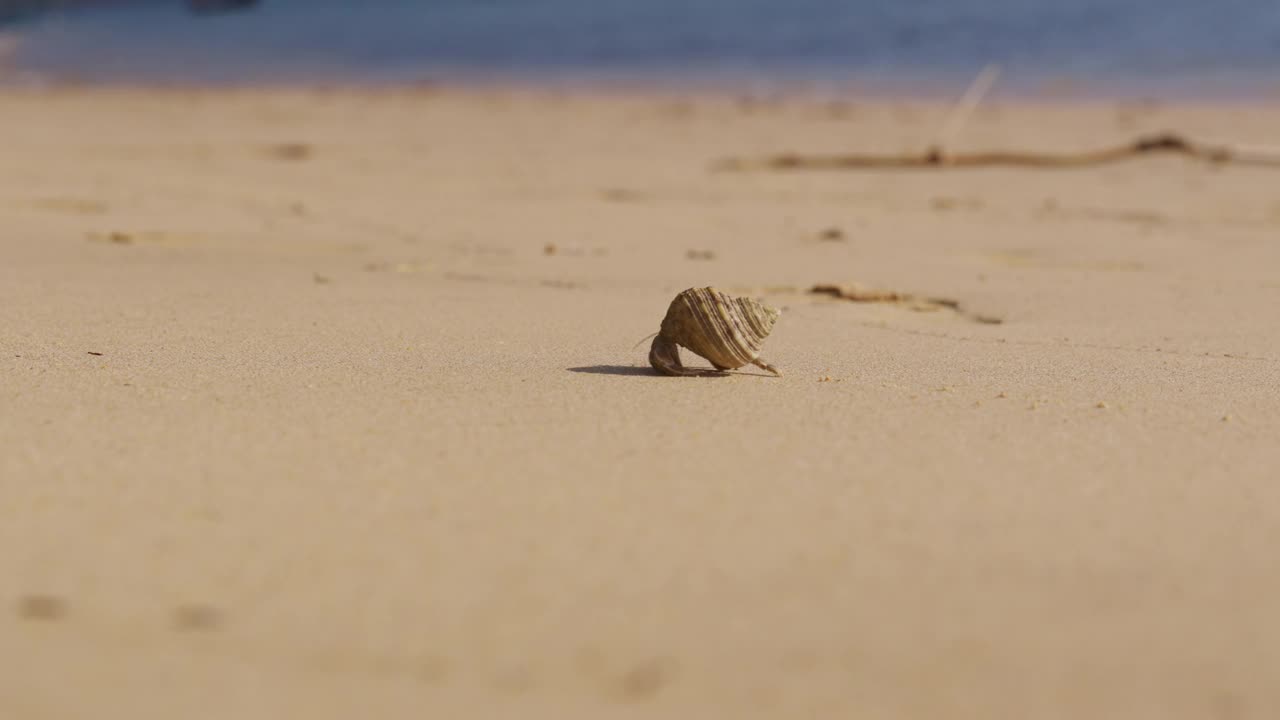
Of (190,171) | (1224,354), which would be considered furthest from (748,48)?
(1224,354)

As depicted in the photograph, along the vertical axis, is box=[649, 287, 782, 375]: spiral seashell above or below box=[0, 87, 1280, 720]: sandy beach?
above

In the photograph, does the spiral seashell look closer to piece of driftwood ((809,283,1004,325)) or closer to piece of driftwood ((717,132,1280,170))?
piece of driftwood ((809,283,1004,325))

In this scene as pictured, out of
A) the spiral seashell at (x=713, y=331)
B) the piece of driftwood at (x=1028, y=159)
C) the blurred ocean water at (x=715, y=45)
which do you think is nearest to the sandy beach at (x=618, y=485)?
the spiral seashell at (x=713, y=331)

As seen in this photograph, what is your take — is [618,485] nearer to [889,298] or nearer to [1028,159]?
[889,298]

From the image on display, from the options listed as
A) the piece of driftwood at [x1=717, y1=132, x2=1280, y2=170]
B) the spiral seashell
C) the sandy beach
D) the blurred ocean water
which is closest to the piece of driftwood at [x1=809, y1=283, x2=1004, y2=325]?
the sandy beach

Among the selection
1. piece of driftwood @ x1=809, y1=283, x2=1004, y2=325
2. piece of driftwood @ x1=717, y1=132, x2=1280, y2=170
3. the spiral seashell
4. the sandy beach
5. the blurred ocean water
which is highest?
the blurred ocean water

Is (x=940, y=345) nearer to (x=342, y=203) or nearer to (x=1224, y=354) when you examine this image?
(x=1224, y=354)

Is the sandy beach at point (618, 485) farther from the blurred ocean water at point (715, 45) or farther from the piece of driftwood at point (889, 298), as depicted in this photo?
the blurred ocean water at point (715, 45)
